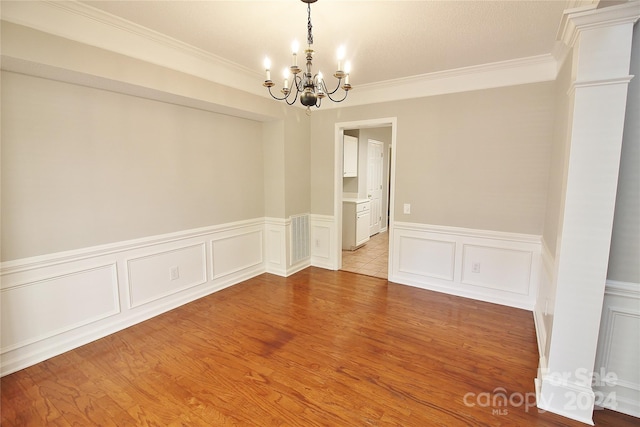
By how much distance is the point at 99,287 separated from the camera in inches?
109

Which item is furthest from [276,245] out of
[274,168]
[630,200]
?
[630,200]

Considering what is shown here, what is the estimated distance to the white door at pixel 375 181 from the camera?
690cm

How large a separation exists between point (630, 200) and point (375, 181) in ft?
18.1

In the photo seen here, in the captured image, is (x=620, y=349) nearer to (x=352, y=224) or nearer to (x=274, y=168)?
(x=274, y=168)

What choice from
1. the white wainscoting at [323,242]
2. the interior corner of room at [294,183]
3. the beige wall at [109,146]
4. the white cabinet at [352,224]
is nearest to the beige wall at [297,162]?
the interior corner of room at [294,183]

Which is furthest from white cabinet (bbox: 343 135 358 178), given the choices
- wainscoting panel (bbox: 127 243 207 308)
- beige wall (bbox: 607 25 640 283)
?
beige wall (bbox: 607 25 640 283)

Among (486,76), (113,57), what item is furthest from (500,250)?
(113,57)

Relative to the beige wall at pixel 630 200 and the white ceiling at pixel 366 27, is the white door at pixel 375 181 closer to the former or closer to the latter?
the white ceiling at pixel 366 27

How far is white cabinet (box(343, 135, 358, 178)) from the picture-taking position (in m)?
5.81

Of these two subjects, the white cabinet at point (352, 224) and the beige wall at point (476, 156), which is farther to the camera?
the white cabinet at point (352, 224)

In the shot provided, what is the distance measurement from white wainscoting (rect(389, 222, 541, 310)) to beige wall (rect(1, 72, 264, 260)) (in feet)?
8.30

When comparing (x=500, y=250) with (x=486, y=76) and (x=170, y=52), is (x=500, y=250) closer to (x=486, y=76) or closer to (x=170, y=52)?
(x=486, y=76)

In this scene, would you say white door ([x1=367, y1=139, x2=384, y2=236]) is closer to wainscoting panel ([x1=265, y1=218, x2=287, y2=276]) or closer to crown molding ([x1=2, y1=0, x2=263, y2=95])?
wainscoting panel ([x1=265, y1=218, x2=287, y2=276])

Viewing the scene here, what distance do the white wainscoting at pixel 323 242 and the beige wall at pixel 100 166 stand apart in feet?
4.93
